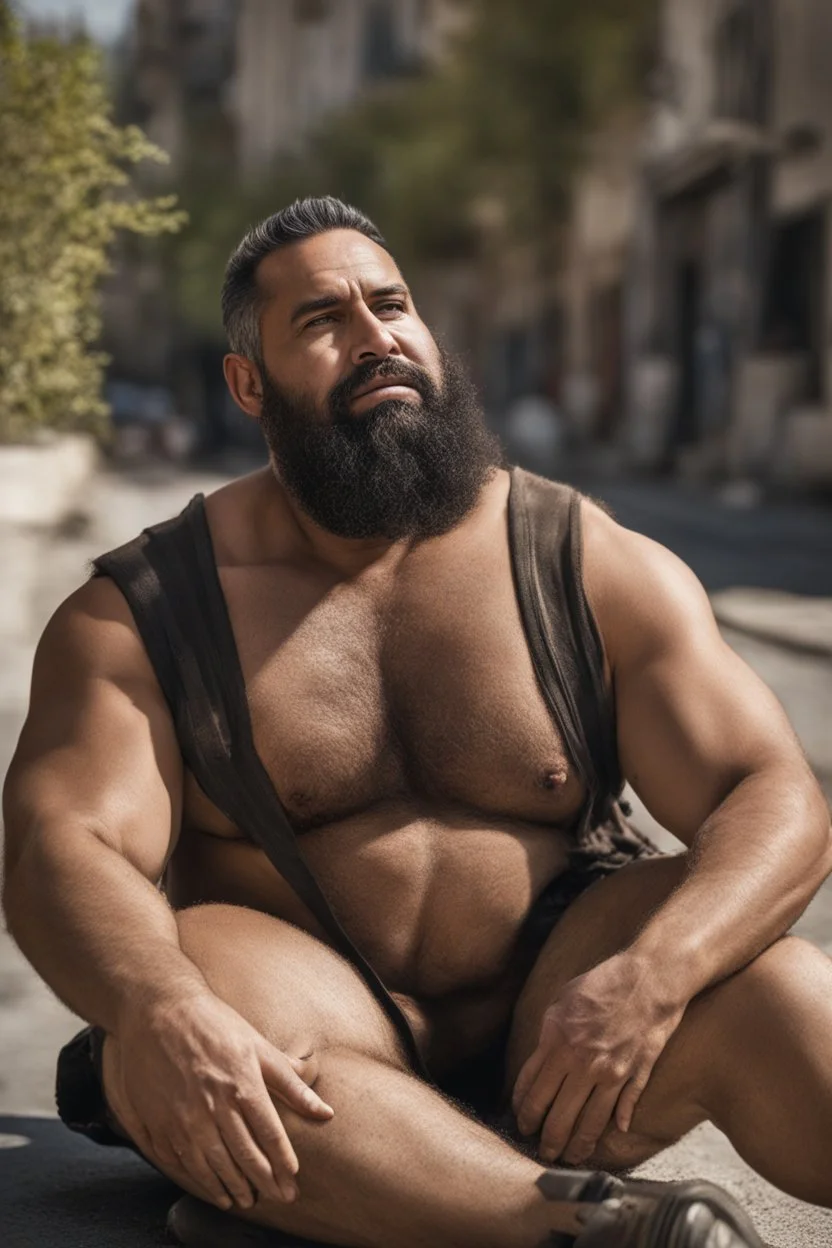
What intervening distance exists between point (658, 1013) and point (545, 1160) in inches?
10.4

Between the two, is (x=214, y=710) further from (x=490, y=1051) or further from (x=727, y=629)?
(x=727, y=629)

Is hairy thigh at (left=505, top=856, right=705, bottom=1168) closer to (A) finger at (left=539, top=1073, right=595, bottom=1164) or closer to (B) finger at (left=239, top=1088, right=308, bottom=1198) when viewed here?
(A) finger at (left=539, top=1073, right=595, bottom=1164)

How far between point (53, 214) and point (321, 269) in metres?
6.91

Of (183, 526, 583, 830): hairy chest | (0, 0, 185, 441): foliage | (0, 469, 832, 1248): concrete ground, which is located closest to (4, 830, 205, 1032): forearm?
(183, 526, 583, 830): hairy chest

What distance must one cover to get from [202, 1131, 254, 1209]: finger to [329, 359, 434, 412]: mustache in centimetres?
113

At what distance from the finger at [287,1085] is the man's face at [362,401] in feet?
2.93

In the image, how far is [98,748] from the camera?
113 inches

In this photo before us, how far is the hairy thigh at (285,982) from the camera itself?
2.73 metres

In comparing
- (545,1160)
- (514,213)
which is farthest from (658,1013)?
(514,213)

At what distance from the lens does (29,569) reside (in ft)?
36.9

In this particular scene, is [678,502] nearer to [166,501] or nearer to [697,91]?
[166,501]

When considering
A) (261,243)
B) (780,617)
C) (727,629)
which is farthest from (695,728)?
(780,617)

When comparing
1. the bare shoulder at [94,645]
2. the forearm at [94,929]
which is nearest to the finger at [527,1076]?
the forearm at [94,929]

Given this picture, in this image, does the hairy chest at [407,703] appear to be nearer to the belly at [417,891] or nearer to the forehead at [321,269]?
the belly at [417,891]
